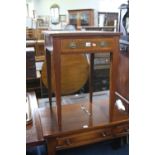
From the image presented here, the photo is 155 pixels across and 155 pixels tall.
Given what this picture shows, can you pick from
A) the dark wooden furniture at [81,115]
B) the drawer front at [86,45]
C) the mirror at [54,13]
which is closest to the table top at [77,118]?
the dark wooden furniture at [81,115]

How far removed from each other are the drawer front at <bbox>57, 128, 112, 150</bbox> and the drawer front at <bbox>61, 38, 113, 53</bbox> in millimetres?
571

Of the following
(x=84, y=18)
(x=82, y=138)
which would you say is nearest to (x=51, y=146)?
(x=82, y=138)

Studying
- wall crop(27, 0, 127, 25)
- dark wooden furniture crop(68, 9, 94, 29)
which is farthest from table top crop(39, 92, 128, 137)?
wall crop(27, 0, 127, 25)

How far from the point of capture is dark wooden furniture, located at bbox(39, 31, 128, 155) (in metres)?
1.26

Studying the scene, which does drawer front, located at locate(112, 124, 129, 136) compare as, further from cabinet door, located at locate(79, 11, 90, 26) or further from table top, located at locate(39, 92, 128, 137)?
cabinet door, located at locate(79, 11, 90, 26)

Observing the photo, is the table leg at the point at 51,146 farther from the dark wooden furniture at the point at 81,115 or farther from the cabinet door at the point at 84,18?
the cabinet door at the point at 84,18

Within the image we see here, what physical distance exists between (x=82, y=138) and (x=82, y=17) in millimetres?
7833

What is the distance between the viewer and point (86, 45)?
4.21 feet

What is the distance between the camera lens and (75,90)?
2.37 meters

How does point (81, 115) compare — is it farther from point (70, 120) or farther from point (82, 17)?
point (82, 17)
